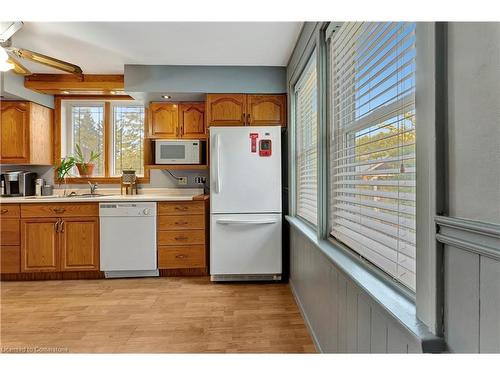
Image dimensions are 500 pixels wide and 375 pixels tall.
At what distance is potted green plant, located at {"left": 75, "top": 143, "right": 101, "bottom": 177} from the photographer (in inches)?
150

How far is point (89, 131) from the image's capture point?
3.94m

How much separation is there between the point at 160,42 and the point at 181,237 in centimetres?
197

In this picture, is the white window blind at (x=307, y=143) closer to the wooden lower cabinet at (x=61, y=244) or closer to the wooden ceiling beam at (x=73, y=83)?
the wooden ceiling beam at (x=73, y=83)

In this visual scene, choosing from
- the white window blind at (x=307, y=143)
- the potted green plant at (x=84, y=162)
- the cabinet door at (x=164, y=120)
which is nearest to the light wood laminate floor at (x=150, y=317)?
the white window blind at (x=307, y=143)

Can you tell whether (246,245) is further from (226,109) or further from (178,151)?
(226,109)

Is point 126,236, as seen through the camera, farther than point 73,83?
No

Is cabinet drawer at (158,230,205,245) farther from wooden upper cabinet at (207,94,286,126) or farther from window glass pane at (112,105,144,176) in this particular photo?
wooden upper cabinet at (207,94,286,126)

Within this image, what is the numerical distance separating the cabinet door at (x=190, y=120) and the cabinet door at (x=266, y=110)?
653 mm

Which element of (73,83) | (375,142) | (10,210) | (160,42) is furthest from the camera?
(73,83)

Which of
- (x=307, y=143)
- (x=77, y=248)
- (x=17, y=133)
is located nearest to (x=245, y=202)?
(x=307, y=143)

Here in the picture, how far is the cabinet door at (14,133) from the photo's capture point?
347 centimetres

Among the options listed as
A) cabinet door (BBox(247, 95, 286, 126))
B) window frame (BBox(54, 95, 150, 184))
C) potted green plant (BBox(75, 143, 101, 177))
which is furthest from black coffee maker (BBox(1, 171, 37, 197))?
cabinet door (BBox(247, 95, 286, 126))
